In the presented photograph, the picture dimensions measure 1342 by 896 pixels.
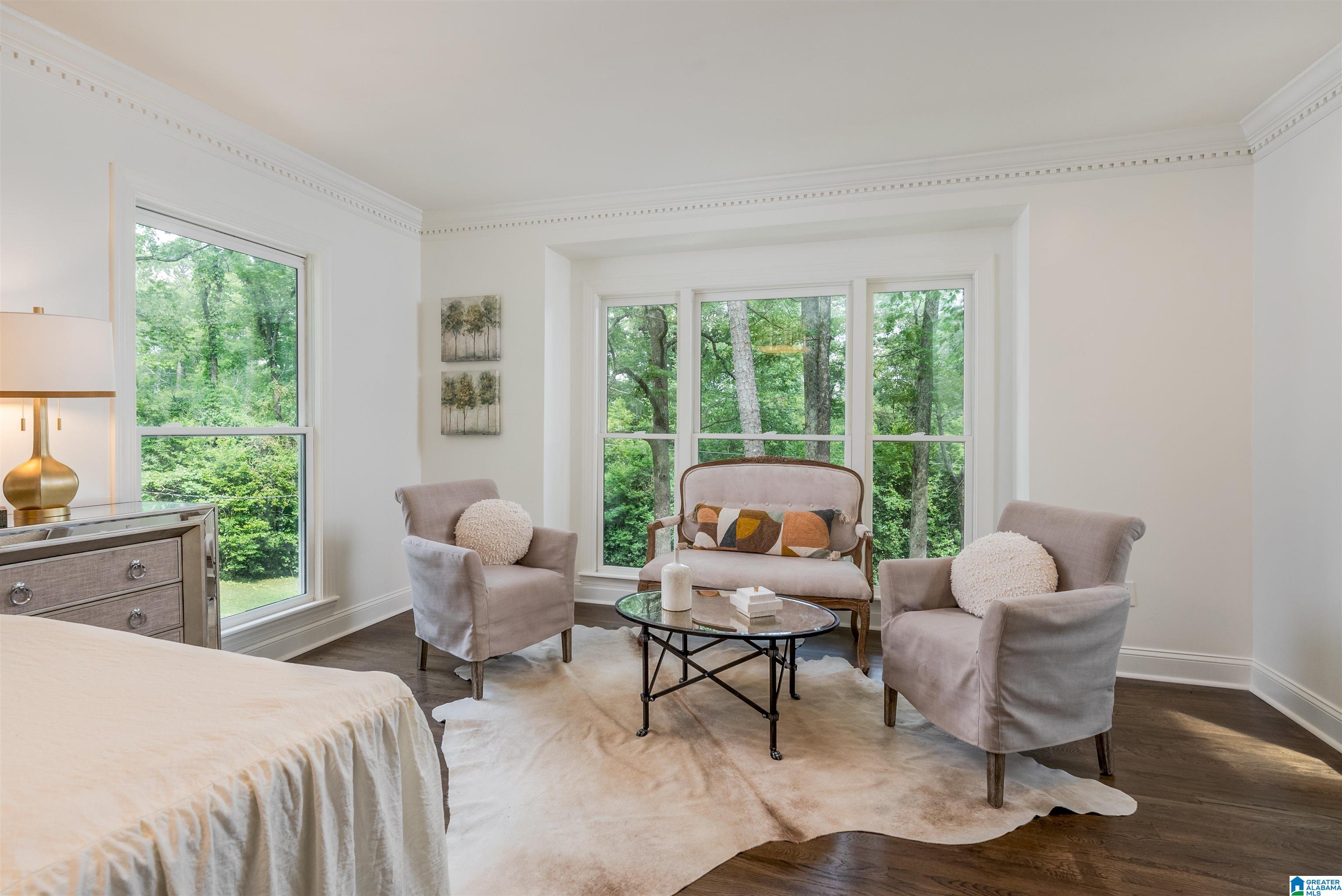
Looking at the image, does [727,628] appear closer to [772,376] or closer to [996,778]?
[996,778]

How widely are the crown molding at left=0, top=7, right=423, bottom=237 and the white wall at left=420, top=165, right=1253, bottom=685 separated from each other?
125 inches

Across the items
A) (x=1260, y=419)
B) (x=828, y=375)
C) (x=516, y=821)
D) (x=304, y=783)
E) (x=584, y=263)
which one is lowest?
(x=516, y=821)

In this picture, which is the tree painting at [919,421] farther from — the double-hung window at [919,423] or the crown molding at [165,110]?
the crown molding at [165,110]

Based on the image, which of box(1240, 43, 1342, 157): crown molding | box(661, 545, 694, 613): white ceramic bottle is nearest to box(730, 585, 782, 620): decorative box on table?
box(661, 545, 694, 613): white ceramic bottle

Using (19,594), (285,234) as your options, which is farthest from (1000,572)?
(285,234)

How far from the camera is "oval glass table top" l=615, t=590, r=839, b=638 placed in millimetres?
2375

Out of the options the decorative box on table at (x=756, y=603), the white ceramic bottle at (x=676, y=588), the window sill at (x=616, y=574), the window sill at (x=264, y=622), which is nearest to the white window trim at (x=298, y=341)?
the window sill at (x=264, y=622)

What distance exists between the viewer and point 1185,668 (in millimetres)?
3217

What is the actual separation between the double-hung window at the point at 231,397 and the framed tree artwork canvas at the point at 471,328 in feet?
3.11

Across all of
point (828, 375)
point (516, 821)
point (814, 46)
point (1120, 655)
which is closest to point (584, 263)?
point (828, 375)

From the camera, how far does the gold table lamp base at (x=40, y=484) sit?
2164mm

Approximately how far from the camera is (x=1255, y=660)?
10.2 feet

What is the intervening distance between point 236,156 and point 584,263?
204cm

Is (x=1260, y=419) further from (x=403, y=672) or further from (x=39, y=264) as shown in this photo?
(x=39, y=264)
